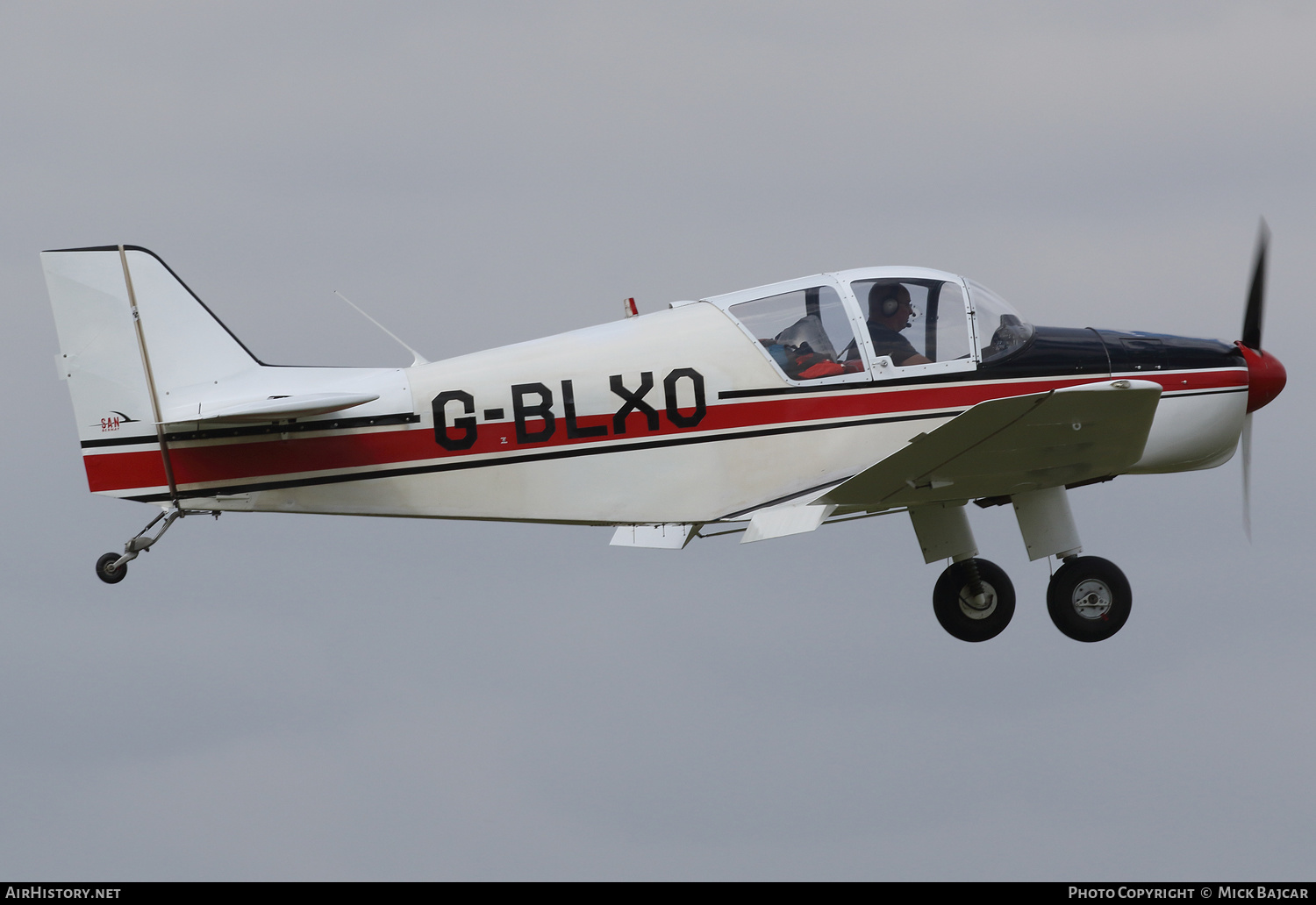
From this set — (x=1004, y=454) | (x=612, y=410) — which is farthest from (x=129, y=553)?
(x=1004, y=454)

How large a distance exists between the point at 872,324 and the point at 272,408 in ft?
14.8

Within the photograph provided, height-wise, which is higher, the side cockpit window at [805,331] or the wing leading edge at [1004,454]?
the side cockpit window at [805,331]

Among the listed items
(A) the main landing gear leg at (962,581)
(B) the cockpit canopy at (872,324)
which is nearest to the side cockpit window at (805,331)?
(B) the cockpit canopy at (872,324)

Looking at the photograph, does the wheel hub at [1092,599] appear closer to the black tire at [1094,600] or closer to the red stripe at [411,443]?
the black tire at [1094,600]

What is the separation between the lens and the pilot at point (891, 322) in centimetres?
1157

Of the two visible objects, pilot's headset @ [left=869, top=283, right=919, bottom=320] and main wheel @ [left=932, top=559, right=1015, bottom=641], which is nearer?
pilot's headset @ [left=869, top=283, right=919, bottom=320]

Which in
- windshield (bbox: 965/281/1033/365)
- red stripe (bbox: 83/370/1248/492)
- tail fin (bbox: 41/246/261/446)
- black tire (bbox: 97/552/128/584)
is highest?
tail fin (bbox: 41/246/261/446)

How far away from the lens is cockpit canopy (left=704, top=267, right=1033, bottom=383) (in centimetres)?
1155

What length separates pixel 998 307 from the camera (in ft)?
39.2

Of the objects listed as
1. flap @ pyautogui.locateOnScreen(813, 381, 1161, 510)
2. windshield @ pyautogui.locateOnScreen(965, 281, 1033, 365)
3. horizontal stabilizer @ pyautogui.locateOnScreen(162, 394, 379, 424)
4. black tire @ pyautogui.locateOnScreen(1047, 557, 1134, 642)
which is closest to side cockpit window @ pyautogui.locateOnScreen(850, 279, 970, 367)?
windshield @ pyautogui.locateOnScreen(965, 281, 1033, 365)

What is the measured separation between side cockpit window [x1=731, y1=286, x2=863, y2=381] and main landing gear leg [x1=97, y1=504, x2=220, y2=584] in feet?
14.7

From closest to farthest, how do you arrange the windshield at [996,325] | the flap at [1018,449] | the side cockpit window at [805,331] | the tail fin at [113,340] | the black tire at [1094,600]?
1. the flap at [1018,449]
2. the tail fin at [113,340]
3. the side cockpit window at [805,331]
4. the windshield at [996,325]
5. the black tire at [1094,600]

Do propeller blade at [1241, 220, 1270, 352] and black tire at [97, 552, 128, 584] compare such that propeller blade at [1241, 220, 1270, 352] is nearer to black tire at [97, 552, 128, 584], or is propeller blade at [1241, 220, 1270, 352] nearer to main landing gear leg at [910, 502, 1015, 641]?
main landing gear leg at [910, 502, 1015, 641]

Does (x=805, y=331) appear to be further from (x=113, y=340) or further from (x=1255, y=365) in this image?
(x=113, y=340)
